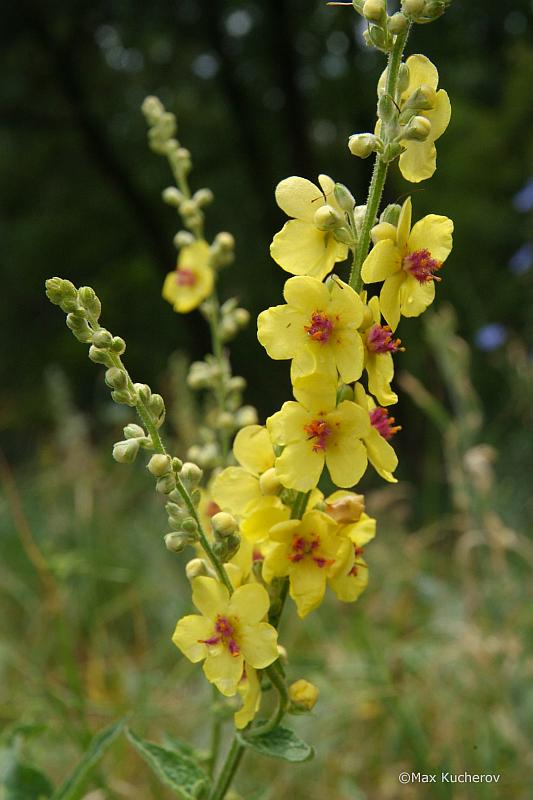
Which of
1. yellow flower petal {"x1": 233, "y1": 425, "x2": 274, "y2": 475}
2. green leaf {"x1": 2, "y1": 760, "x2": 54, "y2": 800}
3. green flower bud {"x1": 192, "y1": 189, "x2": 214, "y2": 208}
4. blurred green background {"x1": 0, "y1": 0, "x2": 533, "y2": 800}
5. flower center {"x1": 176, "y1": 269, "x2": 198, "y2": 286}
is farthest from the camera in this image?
blurred green background {"x1": 0, "y1": 0, "x2": 533, "y2": 800}

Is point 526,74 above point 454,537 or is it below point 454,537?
above

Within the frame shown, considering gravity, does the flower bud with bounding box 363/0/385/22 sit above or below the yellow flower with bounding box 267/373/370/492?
above

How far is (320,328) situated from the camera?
0.89m

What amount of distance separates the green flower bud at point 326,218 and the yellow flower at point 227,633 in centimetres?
43

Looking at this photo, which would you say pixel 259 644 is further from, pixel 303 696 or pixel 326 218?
pixel 326 218

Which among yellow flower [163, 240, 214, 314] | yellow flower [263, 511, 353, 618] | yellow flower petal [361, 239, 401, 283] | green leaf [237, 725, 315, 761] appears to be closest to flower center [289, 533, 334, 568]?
yellow flower [263, 511, 353, 618]

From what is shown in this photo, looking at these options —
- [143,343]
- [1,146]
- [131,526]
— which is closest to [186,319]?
[143,343]

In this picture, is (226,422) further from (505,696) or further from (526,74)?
(526,74)

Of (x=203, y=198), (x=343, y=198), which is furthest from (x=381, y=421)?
(x=203, y=198)

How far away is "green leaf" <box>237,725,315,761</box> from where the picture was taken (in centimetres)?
91

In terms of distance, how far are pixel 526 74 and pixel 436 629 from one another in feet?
23.4

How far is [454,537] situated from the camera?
4703 mm

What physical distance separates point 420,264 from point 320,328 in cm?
15

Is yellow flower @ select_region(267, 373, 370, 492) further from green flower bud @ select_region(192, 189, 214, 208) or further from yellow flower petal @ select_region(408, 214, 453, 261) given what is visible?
green flower bud @ select_region(192, 189, 214, 208)
